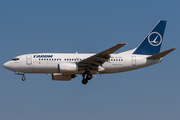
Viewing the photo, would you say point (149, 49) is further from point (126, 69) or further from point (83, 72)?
point (83, 72)

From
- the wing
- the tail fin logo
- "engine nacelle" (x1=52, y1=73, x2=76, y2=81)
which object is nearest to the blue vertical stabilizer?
the tail fin logo

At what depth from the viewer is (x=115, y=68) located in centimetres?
4559

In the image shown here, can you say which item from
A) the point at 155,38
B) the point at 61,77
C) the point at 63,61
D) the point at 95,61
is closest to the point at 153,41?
the point at 155,38

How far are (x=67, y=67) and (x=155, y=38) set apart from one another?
565 inches

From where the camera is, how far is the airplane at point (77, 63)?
43812 mm

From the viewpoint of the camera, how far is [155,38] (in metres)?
49.3

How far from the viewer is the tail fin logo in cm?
4906

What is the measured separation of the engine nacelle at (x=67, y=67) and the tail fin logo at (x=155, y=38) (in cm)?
1247

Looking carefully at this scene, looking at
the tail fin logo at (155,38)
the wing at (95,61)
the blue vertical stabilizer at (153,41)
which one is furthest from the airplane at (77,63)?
the tail fin logo at (155,38)

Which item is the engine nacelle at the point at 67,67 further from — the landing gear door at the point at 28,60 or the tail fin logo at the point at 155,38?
the tail fin logo at the point at 155,38

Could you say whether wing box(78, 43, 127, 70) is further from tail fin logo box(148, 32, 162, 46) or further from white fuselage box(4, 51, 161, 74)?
tail fin logo box(148, 32, 162, 46)

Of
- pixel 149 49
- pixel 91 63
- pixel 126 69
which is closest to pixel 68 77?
pixel 91 63

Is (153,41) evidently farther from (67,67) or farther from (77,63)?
(67,67)

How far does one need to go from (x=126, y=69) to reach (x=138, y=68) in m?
1.71
